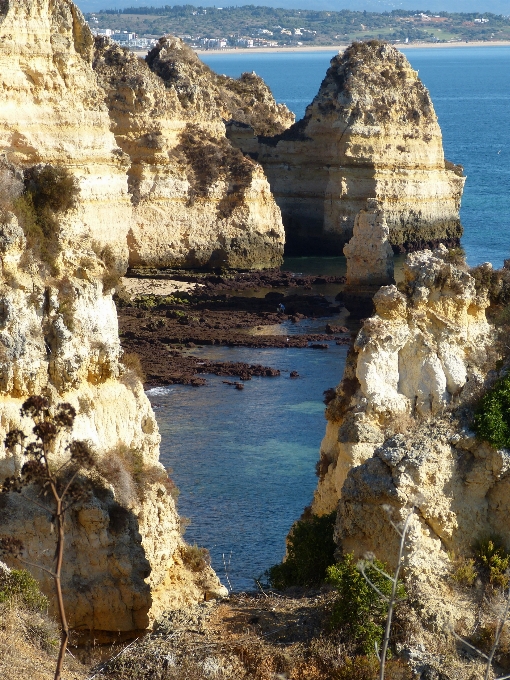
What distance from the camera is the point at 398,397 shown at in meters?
24.9

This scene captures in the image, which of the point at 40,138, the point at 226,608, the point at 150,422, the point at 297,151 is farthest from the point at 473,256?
the point at 226,608

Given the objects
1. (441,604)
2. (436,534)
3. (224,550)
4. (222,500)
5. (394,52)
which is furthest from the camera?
(394,52)

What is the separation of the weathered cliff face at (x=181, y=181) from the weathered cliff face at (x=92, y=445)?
139 feet

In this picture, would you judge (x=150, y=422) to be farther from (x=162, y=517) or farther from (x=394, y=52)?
(x=394, y=52)

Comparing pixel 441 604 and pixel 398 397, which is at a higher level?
pixel 398 397

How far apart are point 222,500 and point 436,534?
41.8 ft

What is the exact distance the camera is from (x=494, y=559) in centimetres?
2122

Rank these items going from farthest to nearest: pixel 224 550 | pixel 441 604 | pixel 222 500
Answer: pixel 222 500, pixel 224 550, pixel 441 604

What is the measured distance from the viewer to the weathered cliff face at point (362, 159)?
251ft

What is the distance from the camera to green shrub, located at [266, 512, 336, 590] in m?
23.1

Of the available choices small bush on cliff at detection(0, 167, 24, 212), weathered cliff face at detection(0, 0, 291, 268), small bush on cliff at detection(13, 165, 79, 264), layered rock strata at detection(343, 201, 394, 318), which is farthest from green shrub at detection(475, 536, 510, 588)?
layered rock strata at detection(343, 201, 394, 318)

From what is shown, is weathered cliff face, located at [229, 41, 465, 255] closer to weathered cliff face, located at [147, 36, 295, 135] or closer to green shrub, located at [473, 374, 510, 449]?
weathered cliff face, located at [147, 36, 295, 135]

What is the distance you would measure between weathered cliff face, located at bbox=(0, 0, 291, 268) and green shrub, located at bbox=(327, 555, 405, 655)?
34740mm

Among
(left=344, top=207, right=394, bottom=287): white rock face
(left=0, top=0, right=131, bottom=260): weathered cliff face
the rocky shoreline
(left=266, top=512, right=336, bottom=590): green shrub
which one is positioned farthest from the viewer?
(left=344, top=207, right=394, bottom=287): white rock face
